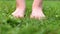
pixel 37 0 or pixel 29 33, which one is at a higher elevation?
pixel 37 0

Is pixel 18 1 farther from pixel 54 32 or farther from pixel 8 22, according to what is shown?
pixel 54 32

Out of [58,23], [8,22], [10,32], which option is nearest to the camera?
[10,32]

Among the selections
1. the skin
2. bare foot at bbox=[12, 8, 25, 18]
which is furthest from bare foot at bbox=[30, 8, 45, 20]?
bare foot at bbox=[12, 8, 25, 18]

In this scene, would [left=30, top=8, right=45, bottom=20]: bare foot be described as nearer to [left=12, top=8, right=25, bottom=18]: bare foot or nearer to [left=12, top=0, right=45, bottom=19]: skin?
[left=12, top=0, right=45, bottom=19]: skin

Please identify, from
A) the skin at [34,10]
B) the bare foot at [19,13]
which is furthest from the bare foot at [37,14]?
the bare foot at [19,13]

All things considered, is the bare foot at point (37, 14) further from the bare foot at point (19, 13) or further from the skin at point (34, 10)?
the bare foot at point (19, 13)

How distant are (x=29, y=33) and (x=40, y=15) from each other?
70 cm

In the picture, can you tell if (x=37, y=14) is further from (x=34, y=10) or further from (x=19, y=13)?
(x=19, y=13)

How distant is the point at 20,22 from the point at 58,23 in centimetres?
37

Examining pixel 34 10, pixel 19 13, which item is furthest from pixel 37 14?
pixel 19 13

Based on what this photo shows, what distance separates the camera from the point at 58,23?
6.72 ft

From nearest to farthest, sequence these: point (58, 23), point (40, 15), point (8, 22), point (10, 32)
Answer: point (10, 32), point (8, 22), point (58, 23), point (40, 15)

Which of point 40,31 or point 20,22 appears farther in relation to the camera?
point 20,22

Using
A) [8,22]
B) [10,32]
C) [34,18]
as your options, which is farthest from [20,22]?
[10,32]
